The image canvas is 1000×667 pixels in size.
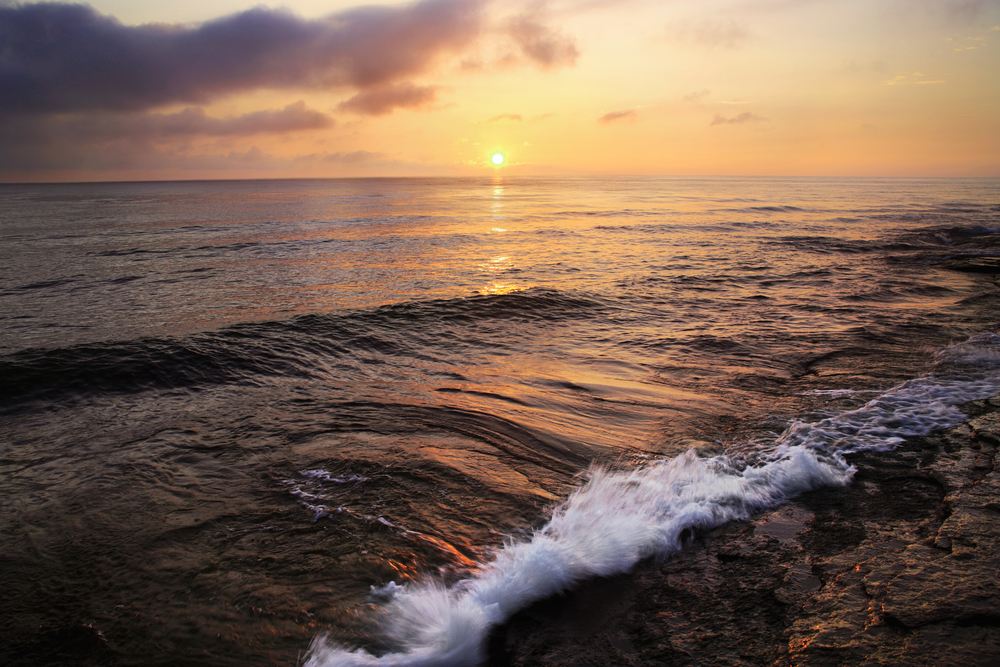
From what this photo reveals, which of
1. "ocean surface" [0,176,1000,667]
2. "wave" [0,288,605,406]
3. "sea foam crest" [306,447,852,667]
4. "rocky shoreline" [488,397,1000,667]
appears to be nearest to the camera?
"rocky shoreline" [488,397,1000,667]

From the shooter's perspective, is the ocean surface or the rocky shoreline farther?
the ocean surface

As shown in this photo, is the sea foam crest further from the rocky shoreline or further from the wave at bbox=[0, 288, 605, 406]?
the wave at bbox=[0, 288, 605, 406]

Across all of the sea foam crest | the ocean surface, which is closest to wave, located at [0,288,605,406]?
the ocean surface

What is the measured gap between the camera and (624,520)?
362 centimetres

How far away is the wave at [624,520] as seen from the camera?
2.72 meters

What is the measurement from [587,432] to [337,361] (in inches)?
175

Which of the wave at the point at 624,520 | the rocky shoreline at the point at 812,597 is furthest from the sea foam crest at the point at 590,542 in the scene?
the rocky shoreline at the point at 812,597

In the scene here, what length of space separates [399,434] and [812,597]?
379 cm

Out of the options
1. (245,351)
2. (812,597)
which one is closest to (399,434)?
(812,597)

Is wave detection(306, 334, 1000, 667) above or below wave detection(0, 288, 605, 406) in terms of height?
below

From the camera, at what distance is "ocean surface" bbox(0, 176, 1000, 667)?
300 centimetres

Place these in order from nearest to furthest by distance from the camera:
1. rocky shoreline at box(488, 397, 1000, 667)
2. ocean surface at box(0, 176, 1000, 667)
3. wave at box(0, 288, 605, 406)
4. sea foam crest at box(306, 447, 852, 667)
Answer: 1. rocky shoreline at box(488, 397, 1000, 667)
2. sea foam crest at box(306, 447, 852, 667)
3. ocean surface at box(0, 176, 1000, 667)
4. wave at box(0, 288, 605, 406)

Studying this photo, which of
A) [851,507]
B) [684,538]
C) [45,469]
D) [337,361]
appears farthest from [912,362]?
[45,469]

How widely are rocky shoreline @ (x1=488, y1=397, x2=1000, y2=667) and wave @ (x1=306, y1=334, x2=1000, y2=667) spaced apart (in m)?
0.14
